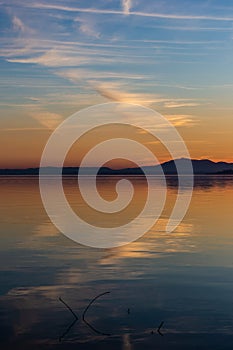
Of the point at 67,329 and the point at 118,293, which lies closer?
the point at 67,329

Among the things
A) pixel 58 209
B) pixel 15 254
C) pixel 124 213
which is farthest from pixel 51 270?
pixel 58 209

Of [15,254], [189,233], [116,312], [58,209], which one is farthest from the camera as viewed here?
[58,209]

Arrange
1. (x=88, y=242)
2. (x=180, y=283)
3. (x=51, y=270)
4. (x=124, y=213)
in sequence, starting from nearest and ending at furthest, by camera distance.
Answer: (x=180, y=283), (x=51, y=270), (x=88, y=242), (x=124, y=213)

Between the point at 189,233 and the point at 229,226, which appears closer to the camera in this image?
the point at 189,233

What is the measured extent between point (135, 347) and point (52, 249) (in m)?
11.1

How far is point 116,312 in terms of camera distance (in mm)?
12250

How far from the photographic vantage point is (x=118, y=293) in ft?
45.5

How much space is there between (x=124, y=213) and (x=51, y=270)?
1824 centimetres

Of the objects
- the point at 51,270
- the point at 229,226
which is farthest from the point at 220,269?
the point at 229,226

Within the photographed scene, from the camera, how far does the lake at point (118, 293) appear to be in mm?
10641

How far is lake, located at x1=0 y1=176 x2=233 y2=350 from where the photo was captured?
419 inches

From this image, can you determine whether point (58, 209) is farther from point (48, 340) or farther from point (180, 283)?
point (48, 340)

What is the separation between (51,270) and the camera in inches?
661

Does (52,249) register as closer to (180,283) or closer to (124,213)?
(180,283)
